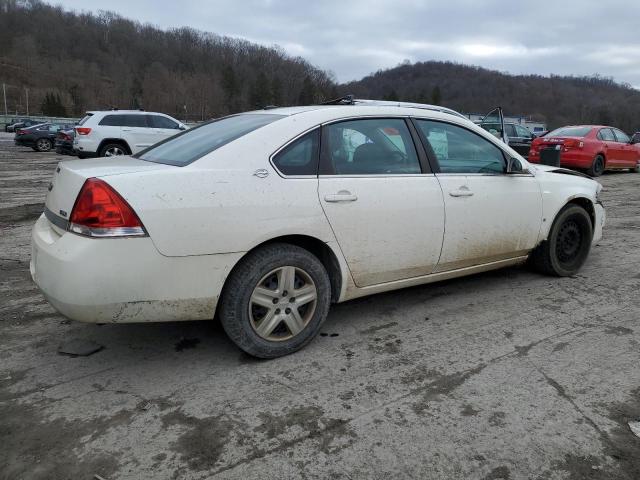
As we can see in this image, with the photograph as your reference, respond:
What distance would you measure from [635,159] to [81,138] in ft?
54.6

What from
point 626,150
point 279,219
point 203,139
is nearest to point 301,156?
point 279,219

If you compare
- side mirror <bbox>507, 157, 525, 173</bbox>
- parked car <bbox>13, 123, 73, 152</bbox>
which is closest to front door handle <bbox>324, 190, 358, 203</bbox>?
side mirror <bbox>507, 157, 525, 173</bbox>

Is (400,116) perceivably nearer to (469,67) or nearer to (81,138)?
(81,138)

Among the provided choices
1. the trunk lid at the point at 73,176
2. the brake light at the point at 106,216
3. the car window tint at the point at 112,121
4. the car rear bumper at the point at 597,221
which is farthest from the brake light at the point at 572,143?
the brake light at the point at 106,216

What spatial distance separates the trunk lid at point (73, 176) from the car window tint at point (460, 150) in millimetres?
1966

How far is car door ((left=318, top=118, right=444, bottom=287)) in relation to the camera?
3.24 metres

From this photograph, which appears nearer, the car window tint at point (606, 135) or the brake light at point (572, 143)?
the brake light at point (572, 143)

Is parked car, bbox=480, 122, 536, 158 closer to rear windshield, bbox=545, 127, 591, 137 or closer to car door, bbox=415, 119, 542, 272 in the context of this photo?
rear windshield, bbox=545, 127, 591, 137

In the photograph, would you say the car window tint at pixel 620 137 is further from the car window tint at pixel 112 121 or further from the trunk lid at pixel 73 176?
the trunk lid at pixel 73 176

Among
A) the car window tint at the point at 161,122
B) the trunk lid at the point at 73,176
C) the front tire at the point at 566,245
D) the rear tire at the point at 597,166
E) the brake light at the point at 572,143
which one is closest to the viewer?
the trunk lid at the point at 73,176

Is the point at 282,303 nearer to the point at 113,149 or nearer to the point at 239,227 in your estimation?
the point at 239,227

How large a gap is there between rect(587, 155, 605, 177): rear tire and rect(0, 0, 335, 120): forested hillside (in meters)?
94.5

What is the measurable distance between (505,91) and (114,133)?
103422 millimetres

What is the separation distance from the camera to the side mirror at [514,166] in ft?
13.6
